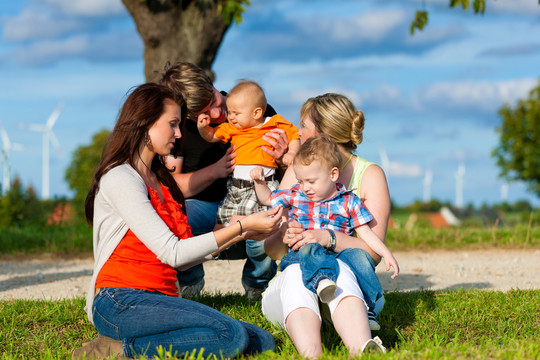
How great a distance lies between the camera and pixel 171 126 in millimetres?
4316

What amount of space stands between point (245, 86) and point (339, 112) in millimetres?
1034

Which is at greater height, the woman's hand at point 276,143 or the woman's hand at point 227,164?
the woman's hand at point 276,143

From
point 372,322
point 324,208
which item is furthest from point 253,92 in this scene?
point 372,322

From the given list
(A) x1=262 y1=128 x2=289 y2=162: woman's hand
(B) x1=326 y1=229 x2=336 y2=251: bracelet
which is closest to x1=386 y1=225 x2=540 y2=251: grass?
(A) x1=262 y1=128 x2=289 y2=162: woman's hand

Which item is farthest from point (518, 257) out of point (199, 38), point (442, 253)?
point (199, 38)

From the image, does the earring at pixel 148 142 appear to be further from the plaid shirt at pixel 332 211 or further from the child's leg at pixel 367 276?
the child's leg at pixel 367 276

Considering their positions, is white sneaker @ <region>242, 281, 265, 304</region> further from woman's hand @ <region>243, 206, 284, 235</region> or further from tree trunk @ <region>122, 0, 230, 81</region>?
tree trunk @ <region>122, 0, 230, 81</region>

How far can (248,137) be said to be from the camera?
5273 millimetres

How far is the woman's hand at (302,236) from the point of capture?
411 cm

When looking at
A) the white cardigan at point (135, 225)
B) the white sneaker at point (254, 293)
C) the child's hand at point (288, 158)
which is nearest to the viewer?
the white cardigan at point (135, 225)

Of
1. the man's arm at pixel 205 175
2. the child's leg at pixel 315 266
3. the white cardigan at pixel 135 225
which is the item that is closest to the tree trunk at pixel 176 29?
the man's arm at pixel 205 175

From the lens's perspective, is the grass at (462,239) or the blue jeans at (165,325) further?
the grass at (462,239)

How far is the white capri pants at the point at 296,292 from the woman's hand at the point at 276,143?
120 cm

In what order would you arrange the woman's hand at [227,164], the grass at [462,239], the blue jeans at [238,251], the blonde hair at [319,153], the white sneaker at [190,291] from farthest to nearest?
1. the grass at [462,239]
2. the white sneaker at [190,291]
3. the blue jeans at [238,251]
4. the woman's hand at [227,164]
5. the blonde hair at [319,153]
